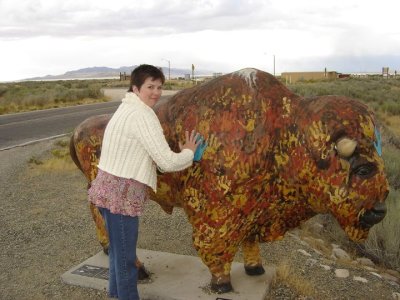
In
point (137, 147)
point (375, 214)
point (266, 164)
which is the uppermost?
point (137, 147)

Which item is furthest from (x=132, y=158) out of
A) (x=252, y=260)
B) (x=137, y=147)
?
(x=252, y=260)

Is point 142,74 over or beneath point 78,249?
over

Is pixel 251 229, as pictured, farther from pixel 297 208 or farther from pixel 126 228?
Result: pixel 126 228

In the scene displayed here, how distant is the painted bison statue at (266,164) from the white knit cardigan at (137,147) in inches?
13.0

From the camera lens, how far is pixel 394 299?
447 cm

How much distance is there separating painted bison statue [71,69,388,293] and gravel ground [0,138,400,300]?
45.8 inches

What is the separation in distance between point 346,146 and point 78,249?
12.5ft

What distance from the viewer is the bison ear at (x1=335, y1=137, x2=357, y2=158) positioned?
2979mm

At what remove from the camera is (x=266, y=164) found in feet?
11.1

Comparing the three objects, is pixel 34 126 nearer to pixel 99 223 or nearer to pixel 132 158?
pixel 99 223

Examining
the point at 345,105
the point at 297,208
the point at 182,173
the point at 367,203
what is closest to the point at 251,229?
the point at 297,208

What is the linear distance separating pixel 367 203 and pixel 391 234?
302 cm

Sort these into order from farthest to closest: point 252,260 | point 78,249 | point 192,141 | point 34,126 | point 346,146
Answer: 1. point 34,126
2. point 78,249
3. point 252,260
4. point 192,141
5. point 346,146

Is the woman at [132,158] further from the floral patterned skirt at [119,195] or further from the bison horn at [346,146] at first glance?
the bison horn at [346,146]
